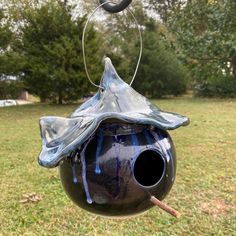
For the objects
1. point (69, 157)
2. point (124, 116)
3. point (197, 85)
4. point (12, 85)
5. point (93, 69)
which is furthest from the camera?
point (197, 85)

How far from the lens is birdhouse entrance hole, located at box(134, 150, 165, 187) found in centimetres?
148

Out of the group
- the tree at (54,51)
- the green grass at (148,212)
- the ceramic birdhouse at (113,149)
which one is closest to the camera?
the ceramic birdhouse at (113,149)

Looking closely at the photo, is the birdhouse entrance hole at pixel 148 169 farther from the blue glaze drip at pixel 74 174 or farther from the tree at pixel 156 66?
the tree at pixel 156 66

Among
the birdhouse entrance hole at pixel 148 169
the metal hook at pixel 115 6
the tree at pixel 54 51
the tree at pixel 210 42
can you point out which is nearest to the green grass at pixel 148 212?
the birdhouse entrance hole at pixel 148 169

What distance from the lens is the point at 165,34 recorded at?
722 inches

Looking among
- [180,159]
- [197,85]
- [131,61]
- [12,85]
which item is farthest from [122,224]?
[197,85]

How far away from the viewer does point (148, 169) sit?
154 cm

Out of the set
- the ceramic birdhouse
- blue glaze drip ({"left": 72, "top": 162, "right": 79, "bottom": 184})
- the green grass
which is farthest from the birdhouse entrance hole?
the green grass

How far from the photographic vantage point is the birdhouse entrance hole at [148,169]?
1.48m

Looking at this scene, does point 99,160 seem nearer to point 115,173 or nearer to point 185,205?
point 115,173

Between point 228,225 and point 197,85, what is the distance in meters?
15.1

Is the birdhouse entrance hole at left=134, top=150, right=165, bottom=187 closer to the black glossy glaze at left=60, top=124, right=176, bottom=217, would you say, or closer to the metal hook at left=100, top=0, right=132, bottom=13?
the black glossy glaze at left=60, top=124, right=176, bottom=217

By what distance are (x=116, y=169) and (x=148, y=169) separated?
24 centimetres

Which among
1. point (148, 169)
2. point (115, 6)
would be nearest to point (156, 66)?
point (115, 6)
